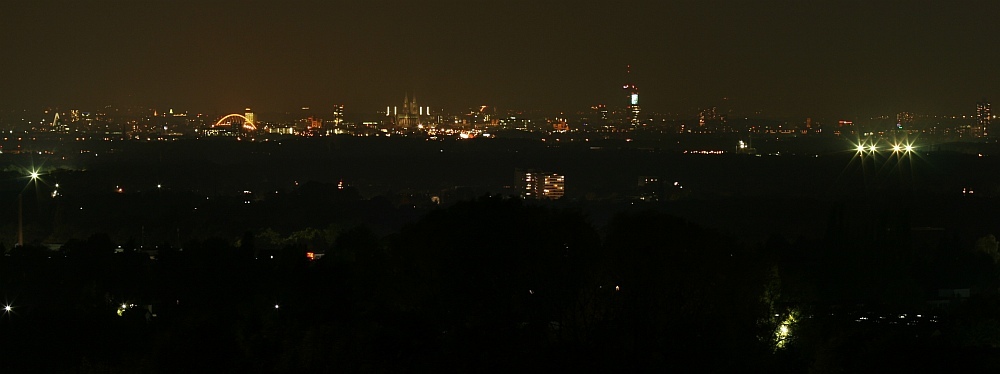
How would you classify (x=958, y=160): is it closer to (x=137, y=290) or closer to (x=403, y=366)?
(x=137, y=290)

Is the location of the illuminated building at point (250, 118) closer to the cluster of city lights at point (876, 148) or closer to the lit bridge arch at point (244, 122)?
the lit bridge arch at point (244, 122)

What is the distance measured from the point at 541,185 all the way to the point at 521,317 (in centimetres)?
6342

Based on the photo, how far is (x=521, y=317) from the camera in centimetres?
1795

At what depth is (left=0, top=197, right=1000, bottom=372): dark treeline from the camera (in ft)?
52.1

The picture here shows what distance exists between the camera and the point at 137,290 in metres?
25.7

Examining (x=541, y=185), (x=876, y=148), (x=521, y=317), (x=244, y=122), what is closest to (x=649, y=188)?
(x=541, y=185)

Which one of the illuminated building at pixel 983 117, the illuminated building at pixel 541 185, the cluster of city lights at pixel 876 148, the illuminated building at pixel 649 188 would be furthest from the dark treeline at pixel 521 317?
the illuminated building at pixel 983 117

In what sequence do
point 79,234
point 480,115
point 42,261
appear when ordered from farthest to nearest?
point 480,115
point 79,234
point 42,261

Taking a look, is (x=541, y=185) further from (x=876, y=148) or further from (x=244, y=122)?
(x=244, y=122)

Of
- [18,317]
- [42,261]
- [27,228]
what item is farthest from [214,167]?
[18,317]

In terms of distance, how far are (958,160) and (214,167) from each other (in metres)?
46.4

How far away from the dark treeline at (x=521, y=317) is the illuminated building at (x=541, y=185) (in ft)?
172

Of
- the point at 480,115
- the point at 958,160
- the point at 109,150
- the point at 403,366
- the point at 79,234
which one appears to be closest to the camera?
the point at 403,366

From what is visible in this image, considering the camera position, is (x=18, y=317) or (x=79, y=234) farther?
(x=79, y=234)
